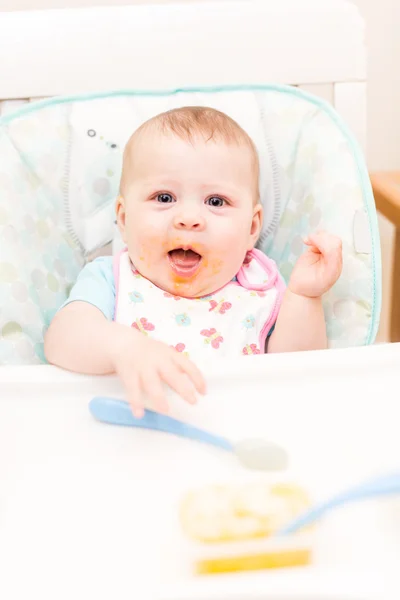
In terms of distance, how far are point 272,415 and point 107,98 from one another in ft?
2.00

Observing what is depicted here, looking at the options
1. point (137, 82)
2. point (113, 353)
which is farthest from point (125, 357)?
point (137, 82)

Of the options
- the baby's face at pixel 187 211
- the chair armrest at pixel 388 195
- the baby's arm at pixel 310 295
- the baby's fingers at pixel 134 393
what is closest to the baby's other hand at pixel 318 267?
the baby's arm at pixel 310 295

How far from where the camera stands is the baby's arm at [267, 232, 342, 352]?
2.60 ft

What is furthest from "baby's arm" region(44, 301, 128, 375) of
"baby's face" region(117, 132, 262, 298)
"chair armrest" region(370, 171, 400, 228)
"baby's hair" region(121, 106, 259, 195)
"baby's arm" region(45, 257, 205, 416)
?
"chair armrest" region(370, 171, 400, 228)

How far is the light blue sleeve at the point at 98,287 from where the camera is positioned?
83 centimetres

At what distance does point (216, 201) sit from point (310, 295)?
183mm

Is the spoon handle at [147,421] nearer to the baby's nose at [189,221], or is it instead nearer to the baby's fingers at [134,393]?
the baby's fingers at [134,393]

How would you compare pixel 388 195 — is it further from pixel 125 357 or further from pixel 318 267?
pixel 125 357

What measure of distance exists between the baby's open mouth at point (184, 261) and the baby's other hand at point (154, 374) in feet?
0.77

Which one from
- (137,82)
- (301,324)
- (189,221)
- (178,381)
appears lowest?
(178,381)

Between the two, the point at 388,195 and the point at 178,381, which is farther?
the point at 388,195

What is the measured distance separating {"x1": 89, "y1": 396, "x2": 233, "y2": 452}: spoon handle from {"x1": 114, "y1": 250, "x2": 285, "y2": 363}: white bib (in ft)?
0.78

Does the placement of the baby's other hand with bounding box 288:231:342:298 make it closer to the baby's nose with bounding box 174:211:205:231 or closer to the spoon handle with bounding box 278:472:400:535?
the baby's nose with bounding box 174:211:205:231

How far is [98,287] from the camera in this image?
2.84ft
